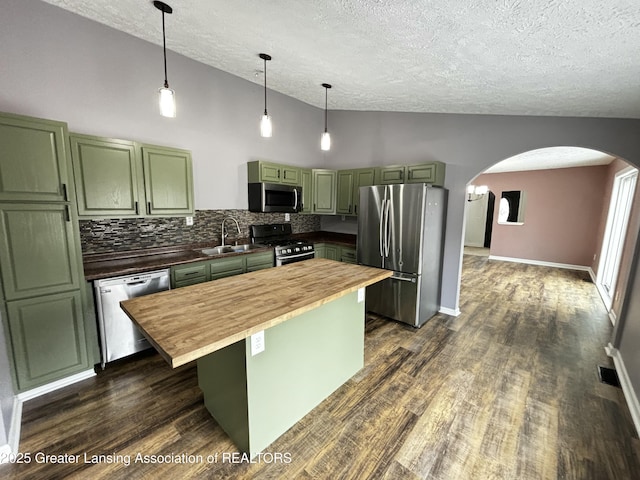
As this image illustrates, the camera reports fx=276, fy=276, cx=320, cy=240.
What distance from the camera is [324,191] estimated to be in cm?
470

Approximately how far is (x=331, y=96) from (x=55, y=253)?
11.6 ft

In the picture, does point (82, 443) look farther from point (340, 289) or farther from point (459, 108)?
point (459, 108)

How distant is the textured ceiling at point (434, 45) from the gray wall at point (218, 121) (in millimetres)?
187

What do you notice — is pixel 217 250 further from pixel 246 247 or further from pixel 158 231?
pixel 158 231

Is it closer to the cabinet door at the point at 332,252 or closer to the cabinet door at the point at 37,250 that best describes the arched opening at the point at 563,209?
the cabinet door at the point at 332,252

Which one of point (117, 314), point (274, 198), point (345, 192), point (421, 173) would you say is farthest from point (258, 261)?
point (421, 173)

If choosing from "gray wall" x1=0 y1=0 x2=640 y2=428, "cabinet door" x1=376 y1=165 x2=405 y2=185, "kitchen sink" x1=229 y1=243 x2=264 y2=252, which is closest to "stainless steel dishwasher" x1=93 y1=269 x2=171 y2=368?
"kitchen sink" x1=229 y1=243 x2=264 y2=252

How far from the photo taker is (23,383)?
6.84ft

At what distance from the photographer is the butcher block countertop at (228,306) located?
1.21 metres

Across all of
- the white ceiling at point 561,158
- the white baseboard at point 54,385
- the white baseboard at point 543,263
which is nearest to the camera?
the white baseboard at point 54,385

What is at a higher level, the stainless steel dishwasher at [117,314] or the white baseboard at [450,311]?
the stainless steel dishwasher at [117,314]

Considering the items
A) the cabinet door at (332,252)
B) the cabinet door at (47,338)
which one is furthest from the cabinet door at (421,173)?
the cabinet door at (47,338)

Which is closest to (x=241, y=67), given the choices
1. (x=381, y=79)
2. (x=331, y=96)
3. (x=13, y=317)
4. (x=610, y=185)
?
(x=331, y=96)

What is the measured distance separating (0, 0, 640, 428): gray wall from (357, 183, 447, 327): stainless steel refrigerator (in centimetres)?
39
